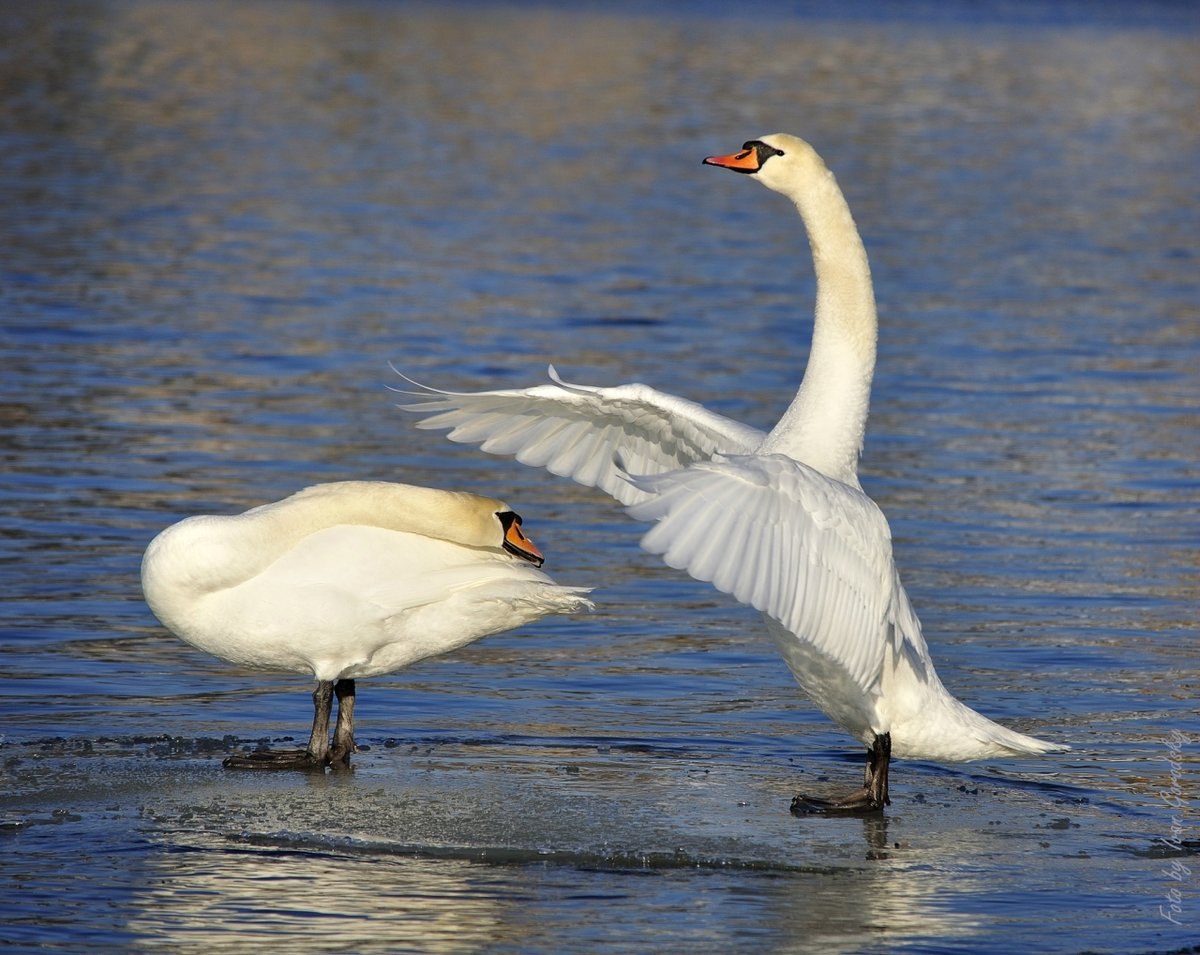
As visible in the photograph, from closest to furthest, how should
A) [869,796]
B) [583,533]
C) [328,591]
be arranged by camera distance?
[869,796], [328,591], [583,533]

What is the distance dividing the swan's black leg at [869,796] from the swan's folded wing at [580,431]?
4.41 feet

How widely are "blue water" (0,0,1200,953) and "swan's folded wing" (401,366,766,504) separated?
33.1 inches

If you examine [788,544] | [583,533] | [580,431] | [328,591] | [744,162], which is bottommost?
[328,591]

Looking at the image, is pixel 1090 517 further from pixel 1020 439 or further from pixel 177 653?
pixel 177 653

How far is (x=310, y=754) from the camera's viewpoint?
6.75 metres

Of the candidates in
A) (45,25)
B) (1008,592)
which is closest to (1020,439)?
(1008,592)

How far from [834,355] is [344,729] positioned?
208cm

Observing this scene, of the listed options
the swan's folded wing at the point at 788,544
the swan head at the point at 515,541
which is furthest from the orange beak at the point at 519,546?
the swan's folded wing at the point at 788,544

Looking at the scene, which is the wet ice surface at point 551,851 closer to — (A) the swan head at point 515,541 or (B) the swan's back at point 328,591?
(B) the swan's back at point 328,591

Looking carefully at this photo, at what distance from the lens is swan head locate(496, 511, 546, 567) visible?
702 centimetres

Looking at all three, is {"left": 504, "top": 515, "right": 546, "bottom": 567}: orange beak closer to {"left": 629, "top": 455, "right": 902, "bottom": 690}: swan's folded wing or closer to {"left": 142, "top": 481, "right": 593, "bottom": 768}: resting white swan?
{"left": 142, "top": 481, "right": 593, "bottom": 768}: resting white swan

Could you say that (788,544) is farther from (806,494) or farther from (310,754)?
(310,754)

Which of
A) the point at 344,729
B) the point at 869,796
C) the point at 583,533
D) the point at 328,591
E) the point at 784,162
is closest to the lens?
the point at 869,796

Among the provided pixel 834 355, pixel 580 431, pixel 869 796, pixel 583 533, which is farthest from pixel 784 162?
pixel 583 533
